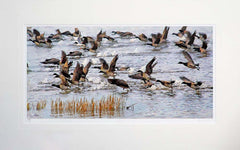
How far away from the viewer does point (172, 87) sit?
7.30 ft

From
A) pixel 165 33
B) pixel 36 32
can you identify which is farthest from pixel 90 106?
pixel 165 33

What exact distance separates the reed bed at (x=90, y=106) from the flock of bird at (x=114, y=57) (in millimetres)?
143

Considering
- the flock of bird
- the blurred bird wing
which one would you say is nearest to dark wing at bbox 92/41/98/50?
the flock of bird

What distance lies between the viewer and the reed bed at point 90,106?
222cm

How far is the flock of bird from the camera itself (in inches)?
87.6

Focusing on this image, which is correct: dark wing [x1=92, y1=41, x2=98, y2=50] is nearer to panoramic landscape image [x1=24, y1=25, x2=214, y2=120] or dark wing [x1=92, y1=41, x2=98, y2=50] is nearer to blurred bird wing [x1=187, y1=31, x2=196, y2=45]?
panoramic landscape image [x1=24, y1=25, x2=214, y2=120]

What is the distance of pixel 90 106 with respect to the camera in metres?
2.23

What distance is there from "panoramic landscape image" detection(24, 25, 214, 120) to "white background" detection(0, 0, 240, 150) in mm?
82
